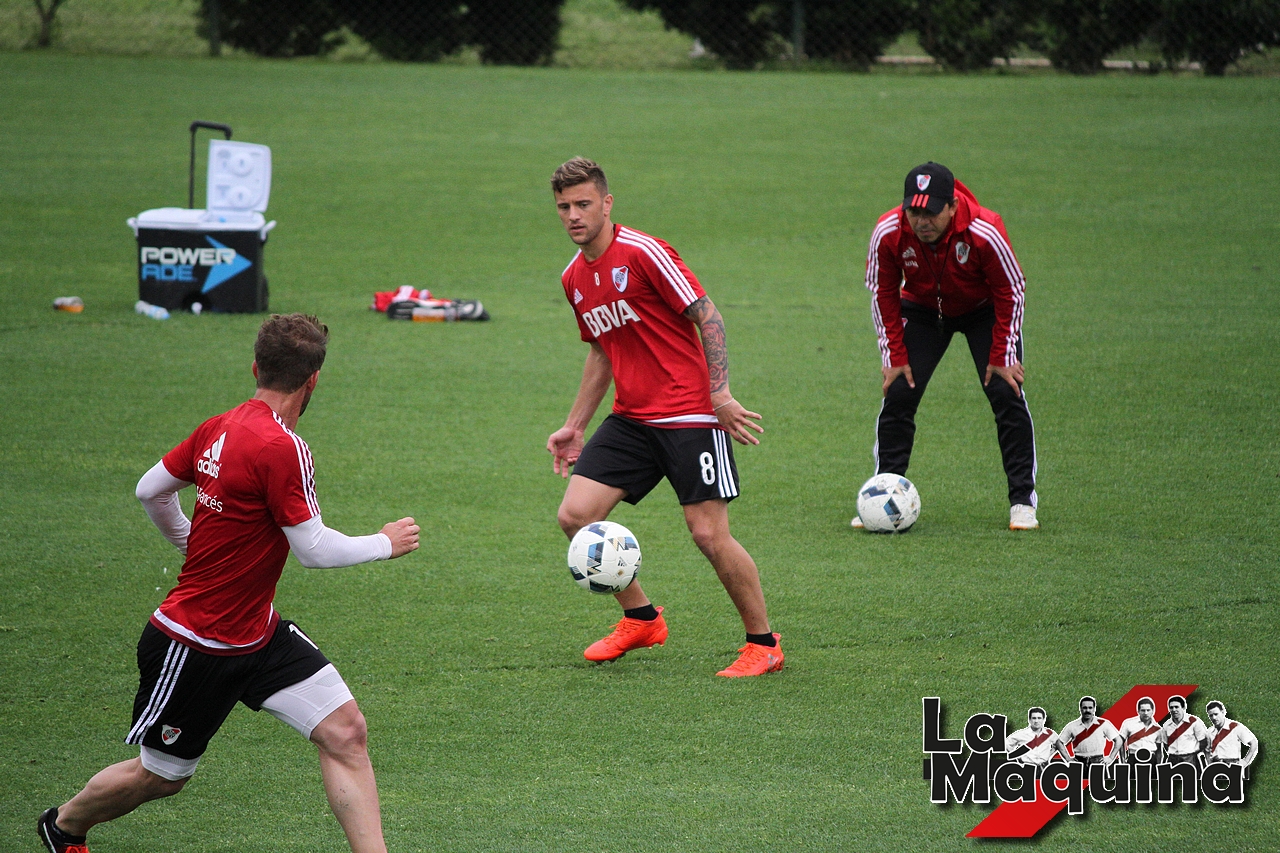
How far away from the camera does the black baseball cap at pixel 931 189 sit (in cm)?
682

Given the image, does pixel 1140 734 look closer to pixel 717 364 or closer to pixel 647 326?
pixel 717 364

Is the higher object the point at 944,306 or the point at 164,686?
the point at 944,306

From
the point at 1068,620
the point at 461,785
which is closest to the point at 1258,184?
the point at 1068,620

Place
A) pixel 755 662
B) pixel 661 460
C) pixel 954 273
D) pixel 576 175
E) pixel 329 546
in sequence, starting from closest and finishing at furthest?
pixel 329 546 → pixel 576 175 → pixel 755 662 → pixel 661 460 → pixel 954 273

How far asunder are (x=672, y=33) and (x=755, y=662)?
26.2 meters

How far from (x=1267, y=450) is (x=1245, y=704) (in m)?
4.38

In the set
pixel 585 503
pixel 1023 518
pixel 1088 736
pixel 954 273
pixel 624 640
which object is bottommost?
pixel 624 640

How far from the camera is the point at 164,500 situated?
12.8ft

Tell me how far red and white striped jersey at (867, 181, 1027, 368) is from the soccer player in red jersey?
81.3 inches

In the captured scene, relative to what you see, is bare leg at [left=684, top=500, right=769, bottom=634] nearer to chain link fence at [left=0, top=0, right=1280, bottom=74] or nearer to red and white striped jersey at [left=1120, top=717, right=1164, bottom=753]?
red and white striped jersey at [left=1120, top=717, right=1164, bottom=753]

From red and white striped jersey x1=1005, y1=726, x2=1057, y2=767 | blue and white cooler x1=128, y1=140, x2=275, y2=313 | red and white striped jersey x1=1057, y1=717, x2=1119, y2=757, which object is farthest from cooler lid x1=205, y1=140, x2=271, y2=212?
red and white striped jersey x1=1057, y1=717, x2=1119, y2=757

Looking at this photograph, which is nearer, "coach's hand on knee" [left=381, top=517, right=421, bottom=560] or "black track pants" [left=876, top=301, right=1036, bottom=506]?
"coach's hand on knee" [left=381, top=517, right=421, bottom=560]

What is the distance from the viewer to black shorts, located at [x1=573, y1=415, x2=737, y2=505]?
546cm

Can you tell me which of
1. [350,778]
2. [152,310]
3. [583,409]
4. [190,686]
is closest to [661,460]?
[583,409]
